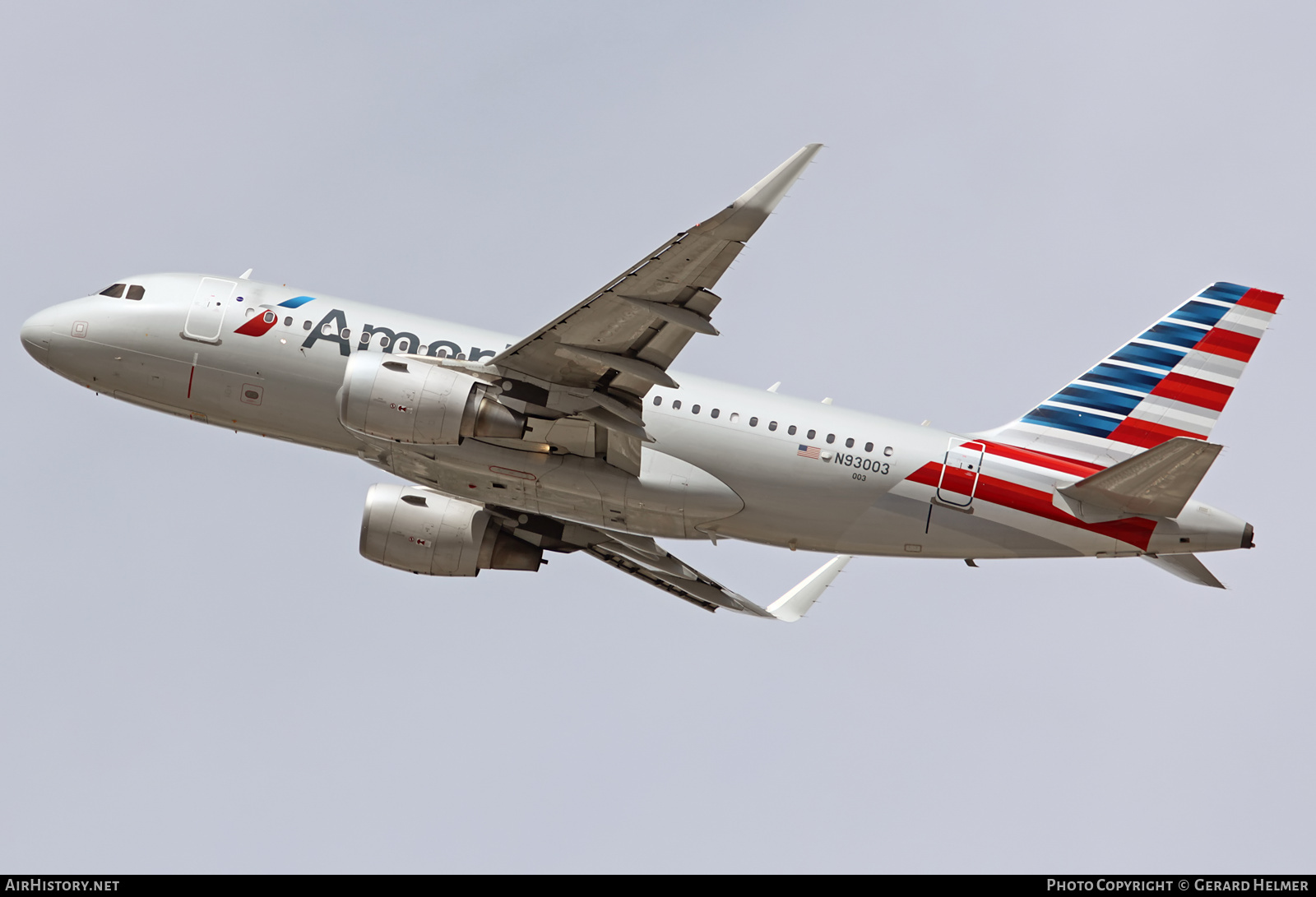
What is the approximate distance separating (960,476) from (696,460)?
6067 millimetres

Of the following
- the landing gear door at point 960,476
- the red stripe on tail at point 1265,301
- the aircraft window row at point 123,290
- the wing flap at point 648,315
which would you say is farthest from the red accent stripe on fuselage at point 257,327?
the red stripe on tail at point 1265,301

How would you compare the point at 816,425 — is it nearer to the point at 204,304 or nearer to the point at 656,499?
the point at 656,499

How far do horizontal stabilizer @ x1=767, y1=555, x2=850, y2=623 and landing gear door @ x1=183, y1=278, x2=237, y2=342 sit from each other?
16222mm

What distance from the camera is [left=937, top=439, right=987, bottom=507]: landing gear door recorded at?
3212 cm

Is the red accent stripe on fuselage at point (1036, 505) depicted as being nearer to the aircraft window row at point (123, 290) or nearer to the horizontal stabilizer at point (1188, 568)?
the horizontal stabilizer at point (1188, 568)

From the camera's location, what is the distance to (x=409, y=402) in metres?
29.8

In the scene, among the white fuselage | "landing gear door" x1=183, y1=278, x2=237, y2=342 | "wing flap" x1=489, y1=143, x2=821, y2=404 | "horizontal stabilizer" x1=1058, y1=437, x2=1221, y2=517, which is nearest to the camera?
"wing flap" x1=489, y1=143, x2=821, y2=404

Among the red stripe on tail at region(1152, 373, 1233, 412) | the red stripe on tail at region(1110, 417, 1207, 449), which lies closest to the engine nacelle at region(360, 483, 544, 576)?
the red stripe on tail at region(1110, 417, 1207, 449)

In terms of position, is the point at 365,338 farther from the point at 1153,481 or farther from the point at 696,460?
the point at 1153,481

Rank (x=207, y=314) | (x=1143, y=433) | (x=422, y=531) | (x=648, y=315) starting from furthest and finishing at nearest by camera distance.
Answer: (x=422, y=531), (x=1143, y=433), (x=207, y=314), (x=648, y=315)

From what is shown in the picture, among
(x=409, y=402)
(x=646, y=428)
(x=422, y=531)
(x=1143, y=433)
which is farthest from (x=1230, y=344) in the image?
(x=422, y=531)

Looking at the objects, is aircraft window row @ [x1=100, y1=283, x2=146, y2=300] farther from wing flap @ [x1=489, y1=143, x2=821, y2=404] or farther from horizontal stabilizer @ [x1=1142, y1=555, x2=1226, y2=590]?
horizontal stabilizer @ [x1=1142, y1=555, x2=1226, y2=590]

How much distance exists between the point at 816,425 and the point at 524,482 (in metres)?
6.82

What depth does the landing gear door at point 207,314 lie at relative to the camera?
108ft
